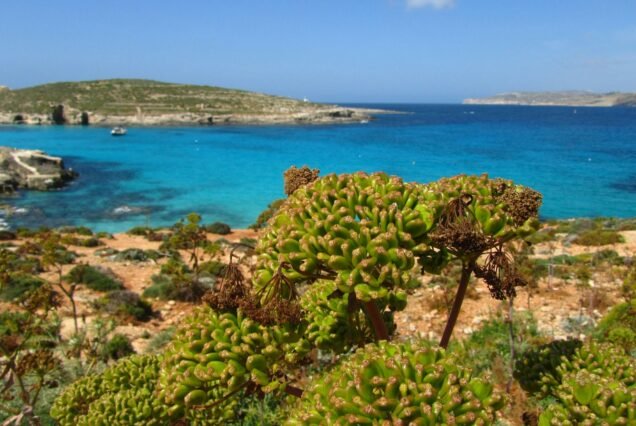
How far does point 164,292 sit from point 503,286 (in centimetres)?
1612

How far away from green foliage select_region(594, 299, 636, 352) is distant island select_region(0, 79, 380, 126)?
121628 mm

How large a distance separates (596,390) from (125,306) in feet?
49.3

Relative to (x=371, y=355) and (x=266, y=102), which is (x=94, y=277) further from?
(x=266, y=102)

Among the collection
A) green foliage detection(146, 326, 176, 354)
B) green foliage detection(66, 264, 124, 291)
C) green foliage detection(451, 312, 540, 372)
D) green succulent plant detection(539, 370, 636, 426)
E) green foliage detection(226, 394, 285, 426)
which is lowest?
green foliage detection(66, 264, 124, 291)

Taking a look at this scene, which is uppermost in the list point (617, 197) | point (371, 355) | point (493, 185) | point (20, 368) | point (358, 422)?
point (493, 185)

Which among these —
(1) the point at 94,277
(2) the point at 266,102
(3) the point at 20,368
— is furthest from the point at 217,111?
(3) the point at 20,368

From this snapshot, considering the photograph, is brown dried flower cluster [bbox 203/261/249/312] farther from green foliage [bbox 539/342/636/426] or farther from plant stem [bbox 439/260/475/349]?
green foliage [bbox 539/342/636/426]

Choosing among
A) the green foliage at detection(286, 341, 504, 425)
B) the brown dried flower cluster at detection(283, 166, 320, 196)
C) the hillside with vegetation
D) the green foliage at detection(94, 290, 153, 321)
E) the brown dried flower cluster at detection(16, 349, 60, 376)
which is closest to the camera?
the green foliage at detection(286, 341, 504, 425)

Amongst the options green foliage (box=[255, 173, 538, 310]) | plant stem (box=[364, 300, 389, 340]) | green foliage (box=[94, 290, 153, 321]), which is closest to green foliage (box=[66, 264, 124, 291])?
green foliage (box=[94, 290, 153, 321])

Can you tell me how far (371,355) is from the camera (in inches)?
81.7

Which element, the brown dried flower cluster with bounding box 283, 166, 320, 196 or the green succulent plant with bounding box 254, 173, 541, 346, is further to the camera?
the brown dried flower cluster with bounding box 283, 166, 320, 196

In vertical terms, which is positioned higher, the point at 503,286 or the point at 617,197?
the point at 503,286

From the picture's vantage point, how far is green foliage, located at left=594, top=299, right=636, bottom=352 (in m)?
6.69

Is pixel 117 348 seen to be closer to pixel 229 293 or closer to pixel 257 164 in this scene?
pixel 229 293
